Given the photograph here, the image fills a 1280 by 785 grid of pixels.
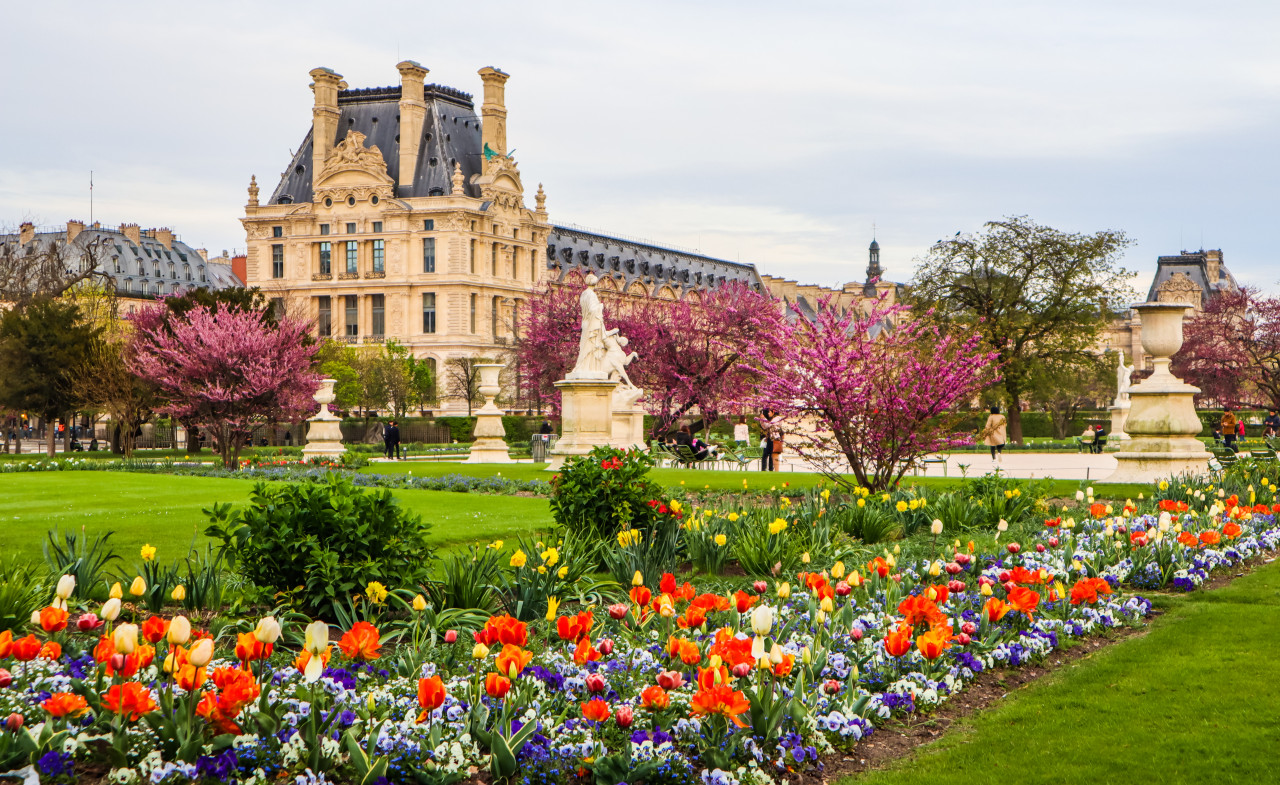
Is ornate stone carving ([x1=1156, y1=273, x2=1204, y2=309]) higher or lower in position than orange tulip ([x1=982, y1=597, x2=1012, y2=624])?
higher

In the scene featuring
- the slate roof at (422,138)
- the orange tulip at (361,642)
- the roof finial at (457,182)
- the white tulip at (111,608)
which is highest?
the slate roof at (422,138)

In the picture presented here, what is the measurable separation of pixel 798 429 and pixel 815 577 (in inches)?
315

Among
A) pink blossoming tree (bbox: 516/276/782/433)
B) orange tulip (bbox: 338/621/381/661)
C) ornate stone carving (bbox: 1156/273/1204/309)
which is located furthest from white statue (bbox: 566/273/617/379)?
ornate stone carving (bbox: 1156/273/1204/309)

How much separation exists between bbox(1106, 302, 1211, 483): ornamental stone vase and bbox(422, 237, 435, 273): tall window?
71.8 metres

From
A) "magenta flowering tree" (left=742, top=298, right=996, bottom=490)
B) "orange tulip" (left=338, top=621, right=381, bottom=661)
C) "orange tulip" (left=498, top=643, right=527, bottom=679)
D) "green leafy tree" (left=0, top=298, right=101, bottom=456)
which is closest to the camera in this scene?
"orange tulip" (left=498, top=643, right=527, bottom=679)

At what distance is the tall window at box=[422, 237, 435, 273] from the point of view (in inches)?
3337

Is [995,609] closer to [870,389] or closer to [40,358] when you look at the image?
[870,389]

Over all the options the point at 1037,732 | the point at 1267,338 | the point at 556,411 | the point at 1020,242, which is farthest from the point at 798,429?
the point at 1267,338

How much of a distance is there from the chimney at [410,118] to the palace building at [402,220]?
9 centimetres

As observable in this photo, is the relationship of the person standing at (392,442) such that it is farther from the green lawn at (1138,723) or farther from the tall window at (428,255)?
the tall window at (428,255)

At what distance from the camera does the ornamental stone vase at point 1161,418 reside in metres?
16.4

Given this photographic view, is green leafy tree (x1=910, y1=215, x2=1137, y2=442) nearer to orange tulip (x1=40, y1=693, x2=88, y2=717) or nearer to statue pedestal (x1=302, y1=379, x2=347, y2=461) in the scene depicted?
statue pedestal (x1=302, y1=379, x2=347, y2=461)

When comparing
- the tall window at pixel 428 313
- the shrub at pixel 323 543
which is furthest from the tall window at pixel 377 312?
the shrub at pixel 323 543

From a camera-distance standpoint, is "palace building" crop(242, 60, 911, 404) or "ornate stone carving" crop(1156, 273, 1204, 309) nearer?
"palace building" crop(242, 60, 911, 404)
